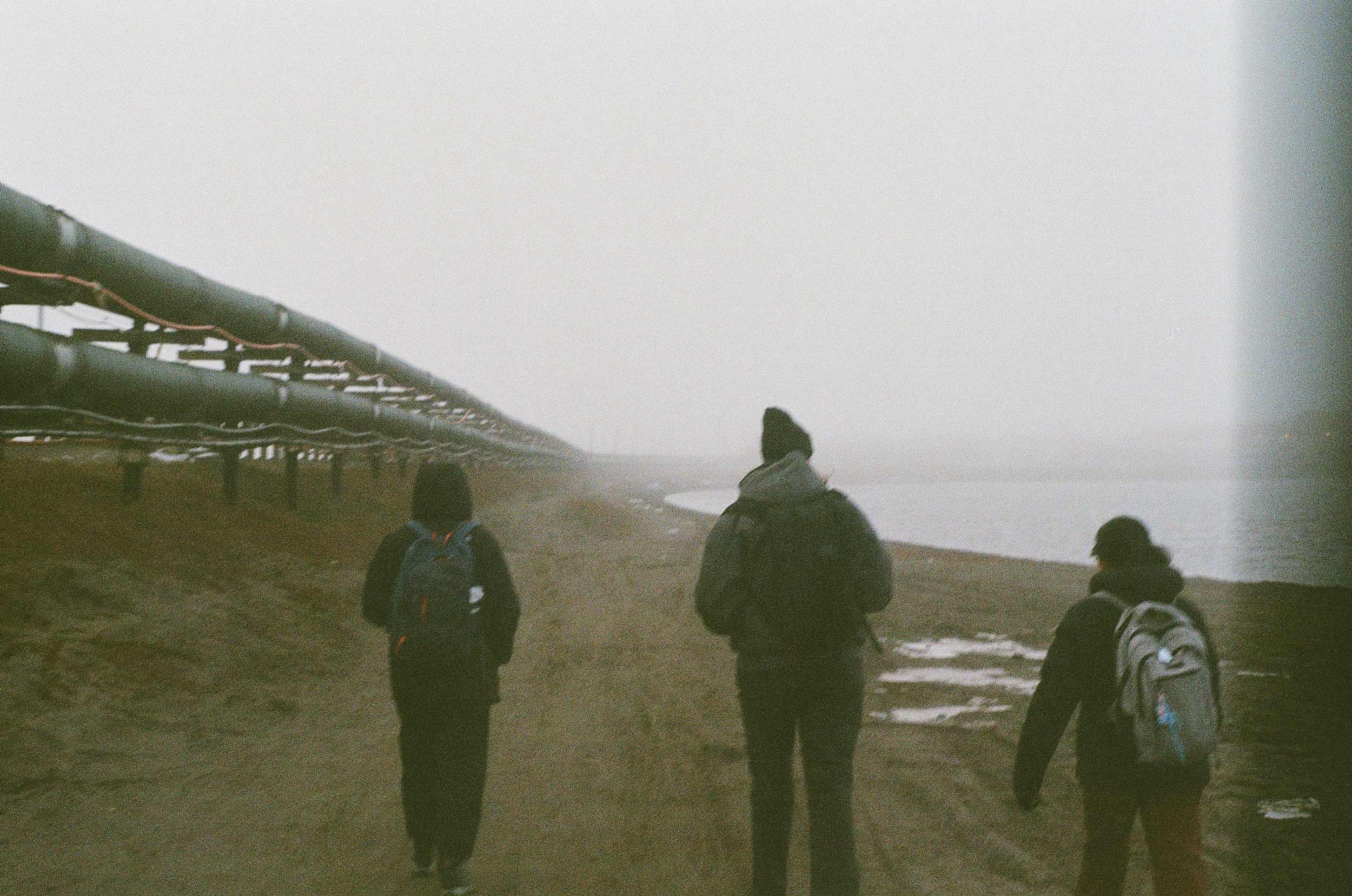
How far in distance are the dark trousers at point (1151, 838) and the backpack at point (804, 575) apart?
107cm

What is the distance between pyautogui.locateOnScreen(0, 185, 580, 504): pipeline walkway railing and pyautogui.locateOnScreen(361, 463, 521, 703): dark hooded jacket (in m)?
6.24

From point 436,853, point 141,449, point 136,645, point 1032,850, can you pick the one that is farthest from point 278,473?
point 1032,850

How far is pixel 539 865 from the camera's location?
4.39m

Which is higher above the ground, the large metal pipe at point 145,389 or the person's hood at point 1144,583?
the large metal pipe at point 145,389

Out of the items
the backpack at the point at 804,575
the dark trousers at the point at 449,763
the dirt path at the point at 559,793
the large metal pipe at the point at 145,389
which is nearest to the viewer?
the backpack at the point at 804,575

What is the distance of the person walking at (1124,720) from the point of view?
2.97m

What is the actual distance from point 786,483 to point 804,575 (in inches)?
15.4

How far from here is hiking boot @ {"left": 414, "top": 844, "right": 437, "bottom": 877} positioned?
4184 millimetres

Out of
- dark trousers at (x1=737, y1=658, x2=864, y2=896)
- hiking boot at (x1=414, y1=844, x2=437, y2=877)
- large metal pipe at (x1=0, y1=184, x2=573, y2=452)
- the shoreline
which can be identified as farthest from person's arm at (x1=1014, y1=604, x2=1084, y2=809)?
the shoreline

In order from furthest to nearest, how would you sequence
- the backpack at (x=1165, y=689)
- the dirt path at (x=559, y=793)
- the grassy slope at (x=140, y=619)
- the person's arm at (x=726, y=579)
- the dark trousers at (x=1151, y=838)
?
1. the grassy slope at (x=140, y=619)
2. the dirt path at (x=559, y=793)
3. the person's arm at (x=726, y=579)
4. the dark trousers at (x=1151, y=838)
5. the backpack at (x=1165, y=689)

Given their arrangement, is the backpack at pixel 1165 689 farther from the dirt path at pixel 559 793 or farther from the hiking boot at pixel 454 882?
the hiking boot at pixel 454 882

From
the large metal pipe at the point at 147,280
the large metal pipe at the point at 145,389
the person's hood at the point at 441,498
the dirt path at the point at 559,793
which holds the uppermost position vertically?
the large metal pipe at the point at 147,280

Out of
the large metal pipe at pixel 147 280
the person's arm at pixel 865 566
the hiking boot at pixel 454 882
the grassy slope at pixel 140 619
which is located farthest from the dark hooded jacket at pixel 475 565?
the large metal pipe at pixel 147 280

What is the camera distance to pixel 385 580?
13.2 ft
